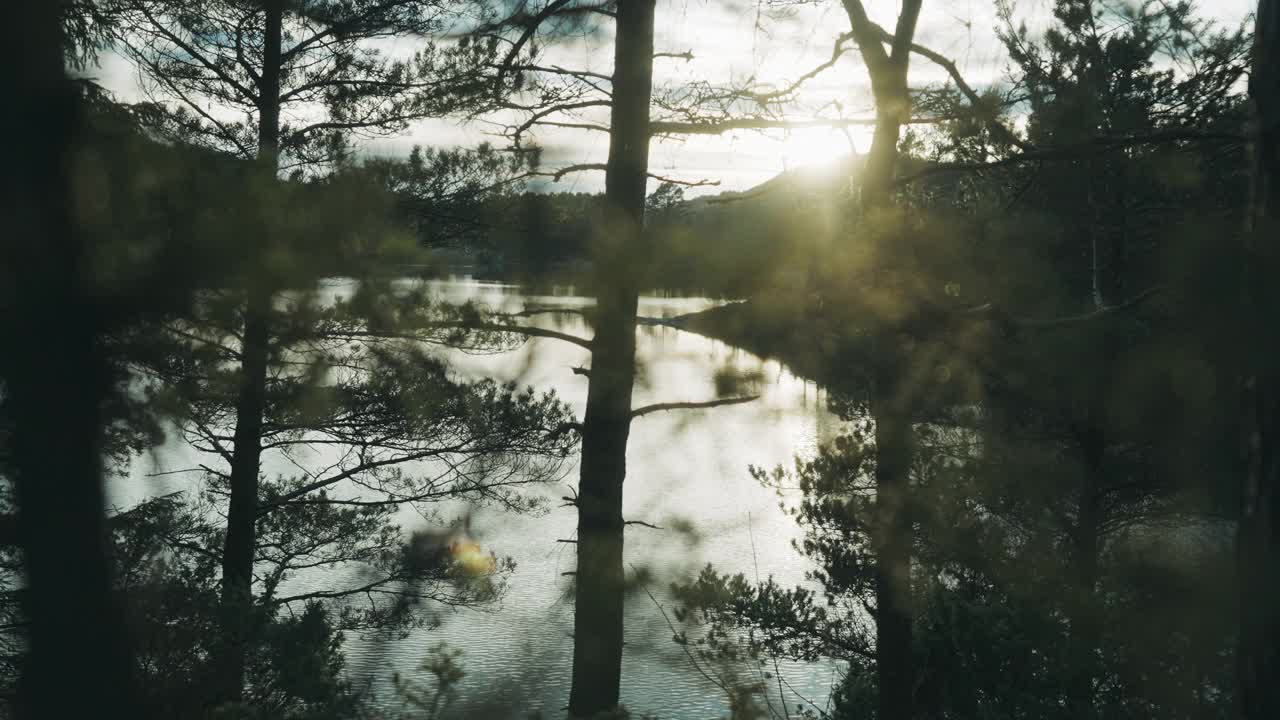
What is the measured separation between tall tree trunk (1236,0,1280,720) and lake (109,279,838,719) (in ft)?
5.31

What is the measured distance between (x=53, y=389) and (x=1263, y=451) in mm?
3312

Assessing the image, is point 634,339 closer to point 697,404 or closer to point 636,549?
point 697,404

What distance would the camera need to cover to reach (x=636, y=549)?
1275cm

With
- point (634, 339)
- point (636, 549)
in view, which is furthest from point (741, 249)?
point (636, 549)

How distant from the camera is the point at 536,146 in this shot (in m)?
5.43

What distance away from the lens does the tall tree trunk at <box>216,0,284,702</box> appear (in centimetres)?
450

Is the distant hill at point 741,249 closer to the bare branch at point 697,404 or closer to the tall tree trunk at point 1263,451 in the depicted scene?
the bare branch at point 697,404

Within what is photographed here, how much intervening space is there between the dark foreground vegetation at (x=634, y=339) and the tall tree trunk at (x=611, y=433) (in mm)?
26

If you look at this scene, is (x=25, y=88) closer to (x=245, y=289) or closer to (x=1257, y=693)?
(x=245, y=289)

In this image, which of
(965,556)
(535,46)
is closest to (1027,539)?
(965,556)

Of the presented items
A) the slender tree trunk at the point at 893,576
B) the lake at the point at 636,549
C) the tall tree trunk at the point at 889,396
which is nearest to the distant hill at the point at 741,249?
the lake at the point at 636,549

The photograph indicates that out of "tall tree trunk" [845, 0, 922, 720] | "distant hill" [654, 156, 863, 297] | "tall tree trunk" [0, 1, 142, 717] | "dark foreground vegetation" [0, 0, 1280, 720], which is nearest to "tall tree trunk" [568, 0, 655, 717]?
"dark foreground vegetation" [0, 0, 1280, 720]

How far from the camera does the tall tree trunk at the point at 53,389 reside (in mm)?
1904

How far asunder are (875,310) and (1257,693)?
185 centimetres
